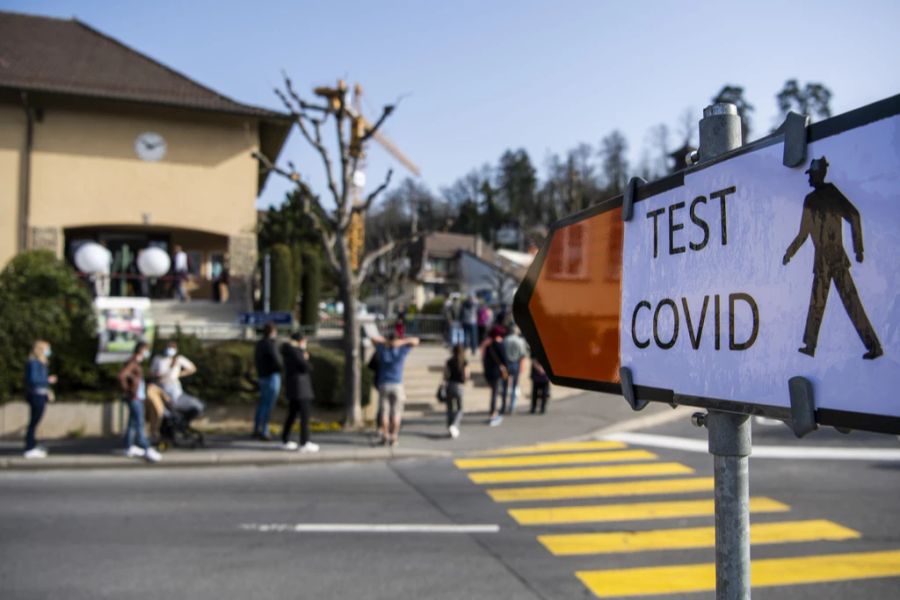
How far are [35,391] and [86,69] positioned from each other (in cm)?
1383

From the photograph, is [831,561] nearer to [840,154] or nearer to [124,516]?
[840,154]

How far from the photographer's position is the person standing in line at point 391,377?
11617 millimetres

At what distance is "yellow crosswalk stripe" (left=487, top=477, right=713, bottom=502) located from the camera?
27.8 feet

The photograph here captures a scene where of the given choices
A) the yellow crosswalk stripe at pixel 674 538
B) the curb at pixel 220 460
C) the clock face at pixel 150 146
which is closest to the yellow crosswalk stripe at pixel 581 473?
the curb at pixel 220 460

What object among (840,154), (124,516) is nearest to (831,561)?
(840,154)

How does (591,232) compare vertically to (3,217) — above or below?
below

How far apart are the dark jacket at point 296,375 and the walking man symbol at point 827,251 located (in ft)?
36.0

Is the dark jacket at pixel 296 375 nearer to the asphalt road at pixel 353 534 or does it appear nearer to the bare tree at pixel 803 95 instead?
the asphalt road at pixel 353 534

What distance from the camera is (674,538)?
6676 millimetres

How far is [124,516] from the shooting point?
24.5 feet

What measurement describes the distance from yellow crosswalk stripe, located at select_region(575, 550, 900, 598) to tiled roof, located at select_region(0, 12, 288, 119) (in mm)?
18164

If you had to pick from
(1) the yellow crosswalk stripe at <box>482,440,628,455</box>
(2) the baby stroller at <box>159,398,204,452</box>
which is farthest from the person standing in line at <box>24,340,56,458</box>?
(1) the yellow crosswalk stripe at <box>482,440,628,455</box>

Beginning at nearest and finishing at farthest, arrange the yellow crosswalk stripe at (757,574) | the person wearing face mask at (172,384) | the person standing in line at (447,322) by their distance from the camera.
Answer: the yellow crosswalk stripe at (757,574)
the person wearing face mask at (172,384)
the person standing in line at (447,322)

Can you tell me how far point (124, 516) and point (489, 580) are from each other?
4.25 meters
